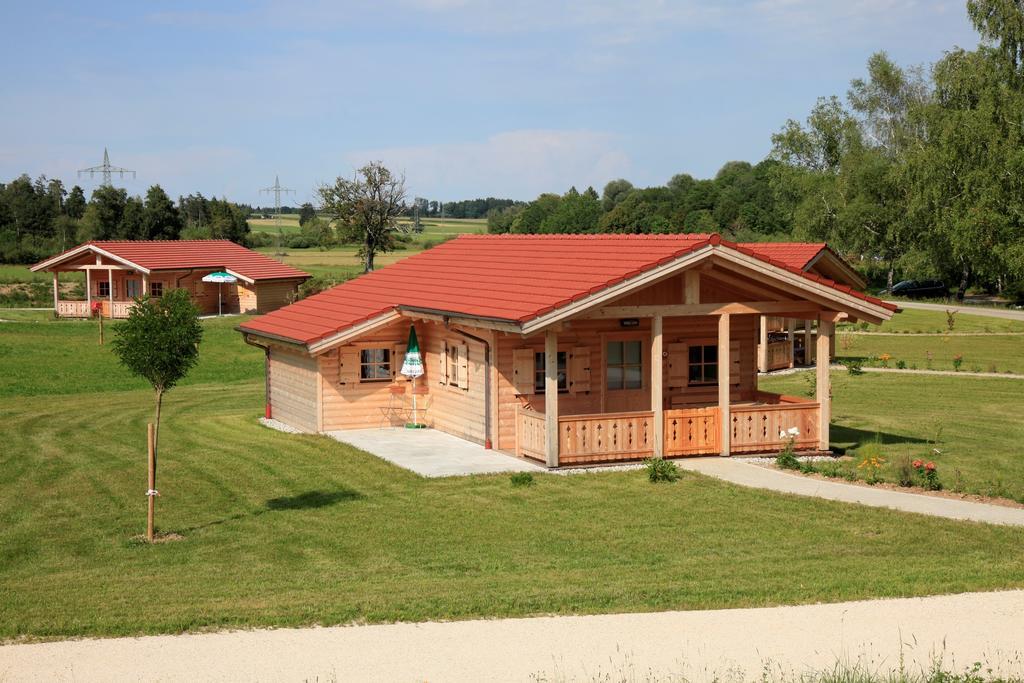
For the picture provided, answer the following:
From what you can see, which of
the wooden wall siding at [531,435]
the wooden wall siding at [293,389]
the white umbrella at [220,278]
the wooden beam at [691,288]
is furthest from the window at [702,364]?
the white umbrella at [220,278]

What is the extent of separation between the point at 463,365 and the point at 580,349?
235 cm

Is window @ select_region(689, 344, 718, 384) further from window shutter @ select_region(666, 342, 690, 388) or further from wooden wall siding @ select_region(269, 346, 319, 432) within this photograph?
wooden wall siding @ select_region(269, 346, 319, 432)

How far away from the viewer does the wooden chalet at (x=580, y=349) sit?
20.3m

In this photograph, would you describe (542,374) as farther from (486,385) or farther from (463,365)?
(463,365)

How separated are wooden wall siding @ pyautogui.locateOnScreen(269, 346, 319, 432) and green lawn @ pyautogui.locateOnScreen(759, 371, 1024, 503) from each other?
10.3 metres

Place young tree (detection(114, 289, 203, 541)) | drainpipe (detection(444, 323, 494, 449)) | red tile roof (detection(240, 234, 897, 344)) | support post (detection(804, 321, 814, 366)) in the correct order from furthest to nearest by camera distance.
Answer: support post (detection(804, 321, 814, 366)) → drainpipe (detection(444, 323, 494, 449)) → red tile roof (detection(240, 234, 897, 344)) → young tree (detection(114, 289, 203, 541))

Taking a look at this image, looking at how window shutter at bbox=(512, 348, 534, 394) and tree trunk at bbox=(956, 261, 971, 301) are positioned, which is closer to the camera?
window shutter at bbox=(512, 348, 534, 394)

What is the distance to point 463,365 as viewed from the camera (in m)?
23.2

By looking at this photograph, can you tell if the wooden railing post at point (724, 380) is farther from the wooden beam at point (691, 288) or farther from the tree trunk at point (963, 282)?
the tree trunk at point (963, 282)

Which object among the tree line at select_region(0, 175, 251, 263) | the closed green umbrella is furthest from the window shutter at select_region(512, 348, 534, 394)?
the tree line at select_region(0, 175, 251, 263)

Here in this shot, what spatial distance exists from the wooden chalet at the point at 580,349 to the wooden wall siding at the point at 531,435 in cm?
4

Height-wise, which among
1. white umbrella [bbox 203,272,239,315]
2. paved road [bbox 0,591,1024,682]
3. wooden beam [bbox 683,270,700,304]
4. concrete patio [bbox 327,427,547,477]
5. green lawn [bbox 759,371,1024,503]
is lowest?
green lawn [bbox 759,371,1024,503]

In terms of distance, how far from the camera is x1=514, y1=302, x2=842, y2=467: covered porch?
20172 millimetres

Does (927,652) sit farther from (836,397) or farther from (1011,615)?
(836,397)
